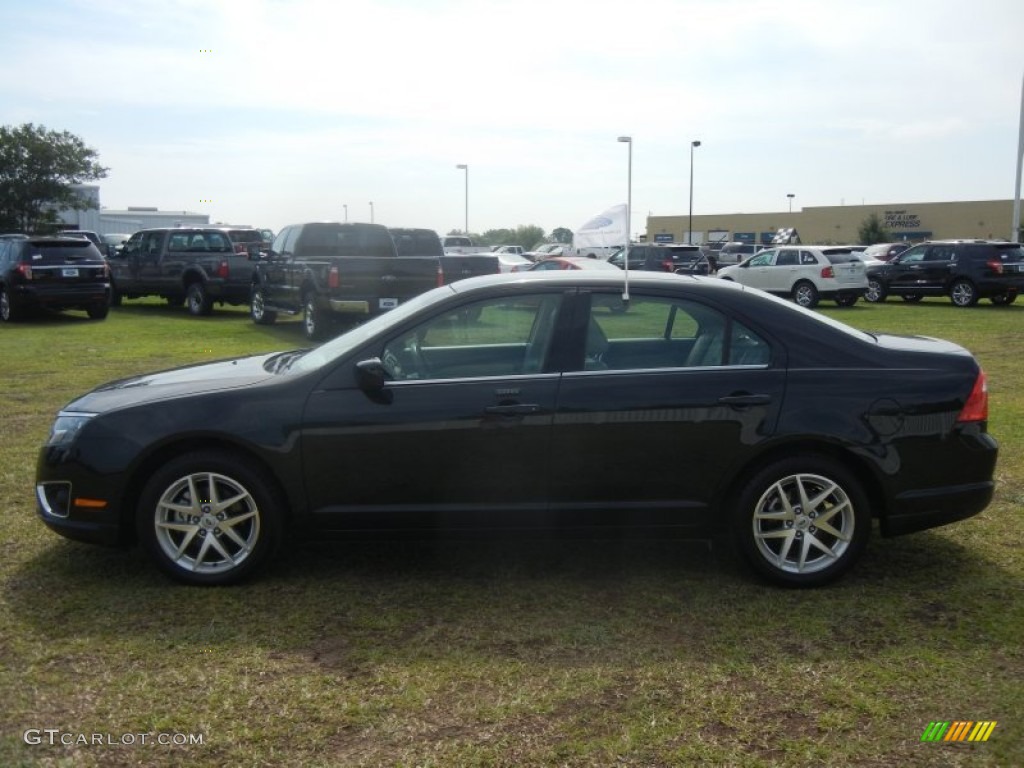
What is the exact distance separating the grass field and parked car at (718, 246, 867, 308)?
64.3ft

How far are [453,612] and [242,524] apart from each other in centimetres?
114

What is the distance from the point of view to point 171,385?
16.9ft

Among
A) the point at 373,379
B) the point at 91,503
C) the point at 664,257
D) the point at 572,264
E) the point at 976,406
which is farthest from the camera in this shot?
the point at 664,257

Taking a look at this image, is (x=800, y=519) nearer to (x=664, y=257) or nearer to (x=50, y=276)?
(x=50, y=276)

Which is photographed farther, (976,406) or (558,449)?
(976,406)

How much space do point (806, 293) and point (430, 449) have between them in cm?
2201

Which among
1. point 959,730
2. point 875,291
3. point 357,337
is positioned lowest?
point 959,730

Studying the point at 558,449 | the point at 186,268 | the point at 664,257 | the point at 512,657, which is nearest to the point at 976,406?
the point at 558,449

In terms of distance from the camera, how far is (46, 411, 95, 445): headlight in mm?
4949

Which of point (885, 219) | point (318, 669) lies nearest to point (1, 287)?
point (318, 669)

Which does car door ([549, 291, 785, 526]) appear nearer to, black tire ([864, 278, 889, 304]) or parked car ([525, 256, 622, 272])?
parked car ([525, 256, 622, 272])

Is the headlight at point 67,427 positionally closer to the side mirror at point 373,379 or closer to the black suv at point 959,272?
the side mirror at point 373,379

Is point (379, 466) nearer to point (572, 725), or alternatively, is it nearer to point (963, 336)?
point (572, 725)

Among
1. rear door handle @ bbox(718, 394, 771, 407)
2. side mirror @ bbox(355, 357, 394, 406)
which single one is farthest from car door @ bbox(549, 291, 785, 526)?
Result: side mirror @ bbox(355, 357, 394, 406)
